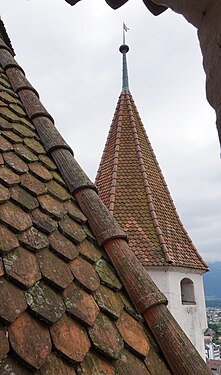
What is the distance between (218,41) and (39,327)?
1194 mm

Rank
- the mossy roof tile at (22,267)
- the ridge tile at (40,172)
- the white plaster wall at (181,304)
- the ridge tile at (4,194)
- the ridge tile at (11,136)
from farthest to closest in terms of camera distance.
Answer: the white plaster wall at (181,304), the ridge tile at (11,136), the ridge tile at (40,172), the ridge tile at (4,194), the mossy roof tile at (22,267)

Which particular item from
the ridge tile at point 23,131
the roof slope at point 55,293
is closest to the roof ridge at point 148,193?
the ridge tile at point 23,131

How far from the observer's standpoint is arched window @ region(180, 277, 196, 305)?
8656mm

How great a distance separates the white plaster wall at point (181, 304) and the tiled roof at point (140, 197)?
193 millimetres

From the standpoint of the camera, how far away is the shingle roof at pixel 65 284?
1520 millimetres

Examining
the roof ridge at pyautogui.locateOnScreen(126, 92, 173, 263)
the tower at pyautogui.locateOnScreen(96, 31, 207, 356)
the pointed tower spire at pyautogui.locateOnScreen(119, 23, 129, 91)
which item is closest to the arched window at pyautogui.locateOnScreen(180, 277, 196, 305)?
the tower at pyautogui.locateOnScreen(96, 31, 207, 356)

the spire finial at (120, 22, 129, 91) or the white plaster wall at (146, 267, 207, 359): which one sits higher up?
the spire finial at (120, 22, 129, 91)

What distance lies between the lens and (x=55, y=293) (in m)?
1.72

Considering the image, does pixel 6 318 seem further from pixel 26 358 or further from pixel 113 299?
pixel 113 299

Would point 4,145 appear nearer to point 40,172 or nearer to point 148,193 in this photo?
point 40,172

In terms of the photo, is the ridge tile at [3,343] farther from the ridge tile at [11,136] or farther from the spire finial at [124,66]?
the spire finial at [124,66]

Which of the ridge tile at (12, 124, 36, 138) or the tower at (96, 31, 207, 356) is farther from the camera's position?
the tower at (96, 31, 207, 356)

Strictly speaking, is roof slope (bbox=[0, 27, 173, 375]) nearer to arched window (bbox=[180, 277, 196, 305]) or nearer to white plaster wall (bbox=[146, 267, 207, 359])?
white plaster wall (bbox=[146, 267, 207, 359])

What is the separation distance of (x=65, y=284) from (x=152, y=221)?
7049 millimetres
